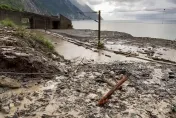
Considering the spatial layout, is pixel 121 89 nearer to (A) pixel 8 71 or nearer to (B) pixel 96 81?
(B) pixel 96 81

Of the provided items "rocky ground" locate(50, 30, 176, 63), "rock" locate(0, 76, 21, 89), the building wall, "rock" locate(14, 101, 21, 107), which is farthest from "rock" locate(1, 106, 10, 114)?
the building wall

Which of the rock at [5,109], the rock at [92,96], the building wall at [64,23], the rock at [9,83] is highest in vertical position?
the building wall at [64,23]

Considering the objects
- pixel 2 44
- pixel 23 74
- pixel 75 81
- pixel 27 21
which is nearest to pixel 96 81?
pixel 75 81

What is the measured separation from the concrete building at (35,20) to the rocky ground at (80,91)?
24.0 m

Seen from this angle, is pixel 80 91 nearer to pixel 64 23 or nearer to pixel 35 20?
pixel 35 20

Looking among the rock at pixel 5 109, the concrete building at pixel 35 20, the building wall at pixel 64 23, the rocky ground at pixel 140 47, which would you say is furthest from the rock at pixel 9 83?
the building wall at pixel 64 23

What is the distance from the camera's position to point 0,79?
8.98m

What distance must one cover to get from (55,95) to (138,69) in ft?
18.6

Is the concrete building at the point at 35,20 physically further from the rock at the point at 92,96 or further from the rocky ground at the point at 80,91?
the rock at the point at 92,96

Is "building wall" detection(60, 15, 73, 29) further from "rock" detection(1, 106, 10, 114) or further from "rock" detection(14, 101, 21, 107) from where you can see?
"rock" detection(1, 106, 10, 114)

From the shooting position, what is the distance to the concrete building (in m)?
34.6

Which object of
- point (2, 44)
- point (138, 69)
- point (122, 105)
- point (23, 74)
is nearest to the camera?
point (122, 105)

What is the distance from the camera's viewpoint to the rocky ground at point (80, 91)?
23.9ft

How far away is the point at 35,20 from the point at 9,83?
31197 millimetres
